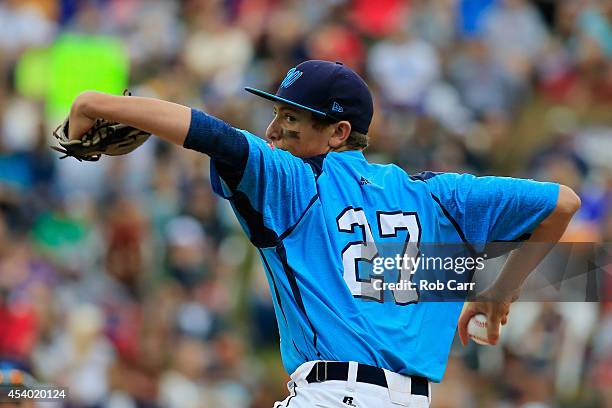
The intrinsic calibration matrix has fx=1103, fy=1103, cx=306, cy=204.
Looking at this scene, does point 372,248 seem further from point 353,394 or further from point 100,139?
point 100,139

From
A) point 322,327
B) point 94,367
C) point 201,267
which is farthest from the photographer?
point 201,267

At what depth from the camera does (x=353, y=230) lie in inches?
168

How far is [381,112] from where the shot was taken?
1158cm

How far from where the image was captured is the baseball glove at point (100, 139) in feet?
13.2

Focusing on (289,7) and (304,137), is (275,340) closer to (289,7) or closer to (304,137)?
Answer: (289,7)

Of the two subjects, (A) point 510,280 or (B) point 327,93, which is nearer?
(B) point 327,93

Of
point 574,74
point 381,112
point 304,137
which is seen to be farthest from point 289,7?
point 304,137

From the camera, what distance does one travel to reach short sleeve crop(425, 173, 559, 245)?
443cm

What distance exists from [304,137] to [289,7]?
8.72m

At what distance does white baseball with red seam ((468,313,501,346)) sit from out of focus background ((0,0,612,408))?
4.56m

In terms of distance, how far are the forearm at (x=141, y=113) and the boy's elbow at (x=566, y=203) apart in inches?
63.0

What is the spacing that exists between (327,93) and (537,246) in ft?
3.63

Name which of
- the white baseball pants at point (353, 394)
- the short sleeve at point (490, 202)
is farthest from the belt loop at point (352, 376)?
the short sleeve at point (490, 202)

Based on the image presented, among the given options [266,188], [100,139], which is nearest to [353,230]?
[266,188]
